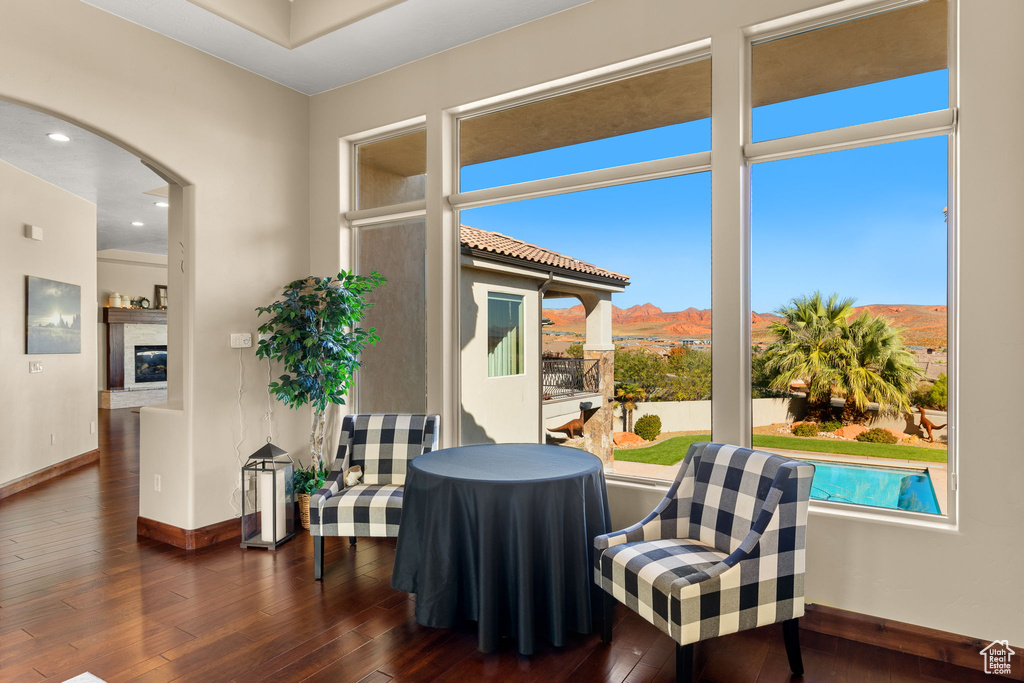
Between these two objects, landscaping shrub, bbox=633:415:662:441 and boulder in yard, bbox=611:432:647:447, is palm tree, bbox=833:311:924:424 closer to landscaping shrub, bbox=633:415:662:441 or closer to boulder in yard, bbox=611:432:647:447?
landscaping shrub, bbox=633:415:662:441

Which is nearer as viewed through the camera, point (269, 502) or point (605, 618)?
point (605, 618)

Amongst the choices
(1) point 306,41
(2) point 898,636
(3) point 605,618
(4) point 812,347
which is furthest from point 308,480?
(2) point 898,636

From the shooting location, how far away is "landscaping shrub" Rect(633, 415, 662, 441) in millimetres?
3491

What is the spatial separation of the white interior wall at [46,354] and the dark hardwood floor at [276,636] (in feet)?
7.72

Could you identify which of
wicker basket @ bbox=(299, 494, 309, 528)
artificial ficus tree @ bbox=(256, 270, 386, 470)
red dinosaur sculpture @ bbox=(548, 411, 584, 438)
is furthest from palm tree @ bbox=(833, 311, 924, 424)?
wicker basket @ bbox=(299, 494, 309, 528)

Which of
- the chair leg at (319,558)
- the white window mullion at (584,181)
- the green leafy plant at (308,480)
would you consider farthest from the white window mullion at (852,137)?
the green leafy plant at (308,480)

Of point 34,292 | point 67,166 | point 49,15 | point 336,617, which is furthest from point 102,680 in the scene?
point 67,166

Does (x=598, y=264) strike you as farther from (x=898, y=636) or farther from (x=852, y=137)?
(x=898, y=636)

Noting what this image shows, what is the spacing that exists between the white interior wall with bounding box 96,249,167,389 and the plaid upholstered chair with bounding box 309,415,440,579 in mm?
10173

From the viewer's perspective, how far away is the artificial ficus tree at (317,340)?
4207 millimetres

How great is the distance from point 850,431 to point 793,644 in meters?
1.10

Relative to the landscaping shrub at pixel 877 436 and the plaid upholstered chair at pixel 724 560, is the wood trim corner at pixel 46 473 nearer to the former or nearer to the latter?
the plaid upholstered chair at pixel 724 560

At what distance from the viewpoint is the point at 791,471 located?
2.37 meters

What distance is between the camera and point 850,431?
3.01m
